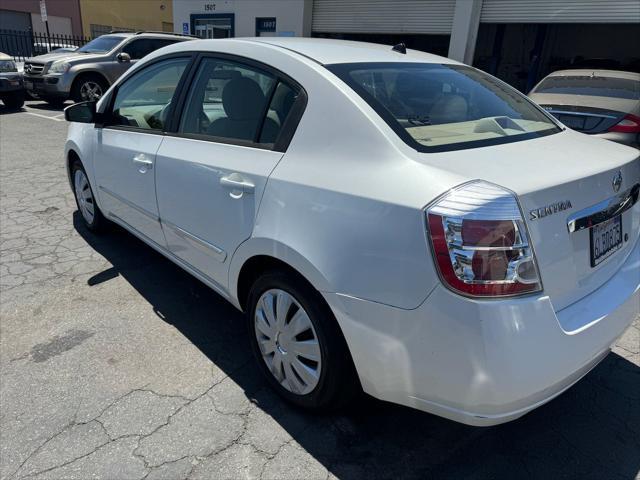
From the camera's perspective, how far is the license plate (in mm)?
1946

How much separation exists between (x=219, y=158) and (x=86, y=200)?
2.38 meters

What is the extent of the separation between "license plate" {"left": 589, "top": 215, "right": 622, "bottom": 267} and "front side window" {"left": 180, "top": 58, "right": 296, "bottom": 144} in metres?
1.42

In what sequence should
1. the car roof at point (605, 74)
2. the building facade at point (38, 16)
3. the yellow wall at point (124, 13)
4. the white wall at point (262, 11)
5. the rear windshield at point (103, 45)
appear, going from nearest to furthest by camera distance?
the car roof at point (605, 74), the rear windshield at point (103, 45), the white wall at point (262, 11), the building facade at point (38, 16), the yellow wall at point (124, 13)

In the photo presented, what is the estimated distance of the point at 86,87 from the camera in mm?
11562

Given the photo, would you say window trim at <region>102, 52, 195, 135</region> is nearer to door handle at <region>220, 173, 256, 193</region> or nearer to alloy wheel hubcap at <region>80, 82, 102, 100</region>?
door handle at <region>220, 173, 256, 193</region>

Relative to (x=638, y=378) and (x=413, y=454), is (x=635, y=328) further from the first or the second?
(x=413, y=454)

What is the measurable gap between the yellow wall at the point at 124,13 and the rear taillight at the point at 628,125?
3416 centimetres

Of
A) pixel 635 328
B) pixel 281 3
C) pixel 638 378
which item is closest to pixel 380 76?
pixel 638 378

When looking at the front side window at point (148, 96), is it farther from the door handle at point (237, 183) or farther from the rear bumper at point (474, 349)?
the rear bumper at point (474, 349)

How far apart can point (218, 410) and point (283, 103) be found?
152 cm

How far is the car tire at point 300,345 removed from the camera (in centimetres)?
205

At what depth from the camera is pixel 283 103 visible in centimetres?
231

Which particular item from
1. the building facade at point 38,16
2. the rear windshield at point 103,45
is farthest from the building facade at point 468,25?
the building facade at point 38,16

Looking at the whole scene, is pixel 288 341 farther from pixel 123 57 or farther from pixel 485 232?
pixel 123 57
